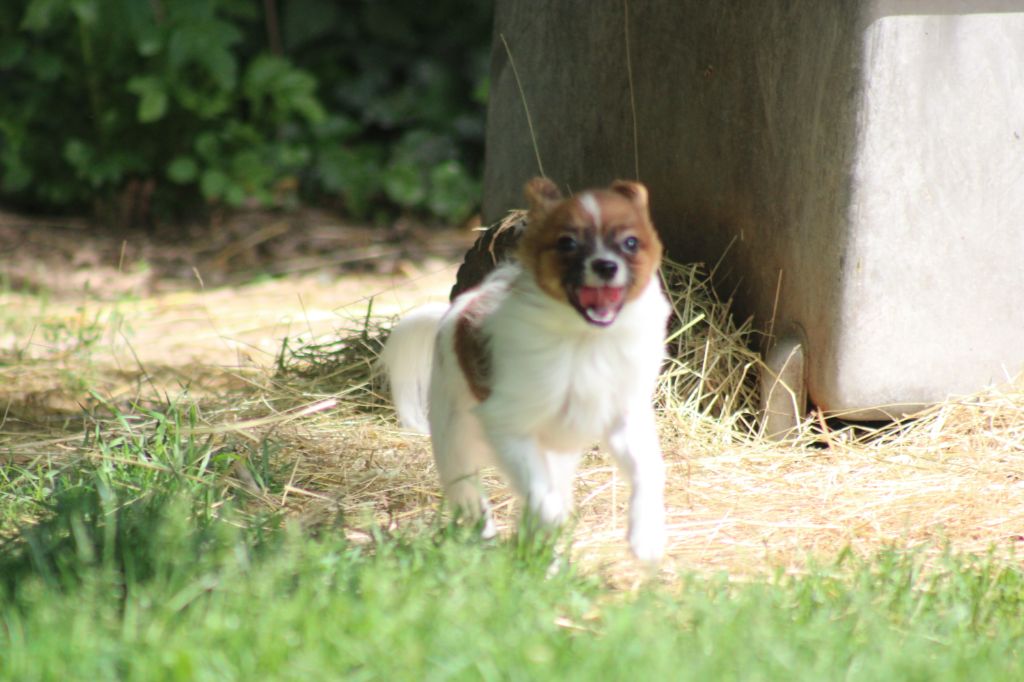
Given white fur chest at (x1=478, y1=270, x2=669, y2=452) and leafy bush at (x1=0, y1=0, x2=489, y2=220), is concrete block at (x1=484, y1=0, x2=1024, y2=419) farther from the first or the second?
leafy bush at (x1=0, y1=0, x2=489, y2=220)

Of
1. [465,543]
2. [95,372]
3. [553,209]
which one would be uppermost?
[553,209]

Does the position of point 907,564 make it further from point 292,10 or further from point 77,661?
point 292,10

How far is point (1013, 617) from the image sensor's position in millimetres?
3020

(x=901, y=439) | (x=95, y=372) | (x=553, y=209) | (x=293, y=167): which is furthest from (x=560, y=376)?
(x=293, y=167)

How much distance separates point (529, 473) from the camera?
345 cm

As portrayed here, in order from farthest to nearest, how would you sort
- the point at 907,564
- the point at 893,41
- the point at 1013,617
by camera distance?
the point at 893,41 < the point at 907,564 < the point at 1013,617

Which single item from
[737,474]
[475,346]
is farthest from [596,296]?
[737,474]

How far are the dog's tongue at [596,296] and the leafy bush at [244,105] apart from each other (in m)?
6.39

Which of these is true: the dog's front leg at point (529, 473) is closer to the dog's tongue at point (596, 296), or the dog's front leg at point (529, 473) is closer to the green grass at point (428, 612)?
the green grass at point (428, 612)

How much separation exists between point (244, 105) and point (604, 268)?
24.6 ft

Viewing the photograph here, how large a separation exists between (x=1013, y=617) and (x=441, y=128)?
25.5ft

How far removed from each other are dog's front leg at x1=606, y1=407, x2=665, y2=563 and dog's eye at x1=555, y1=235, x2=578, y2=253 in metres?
0.49

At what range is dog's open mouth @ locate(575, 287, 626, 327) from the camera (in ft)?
10.8

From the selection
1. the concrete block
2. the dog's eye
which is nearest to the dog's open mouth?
the dog's eye
